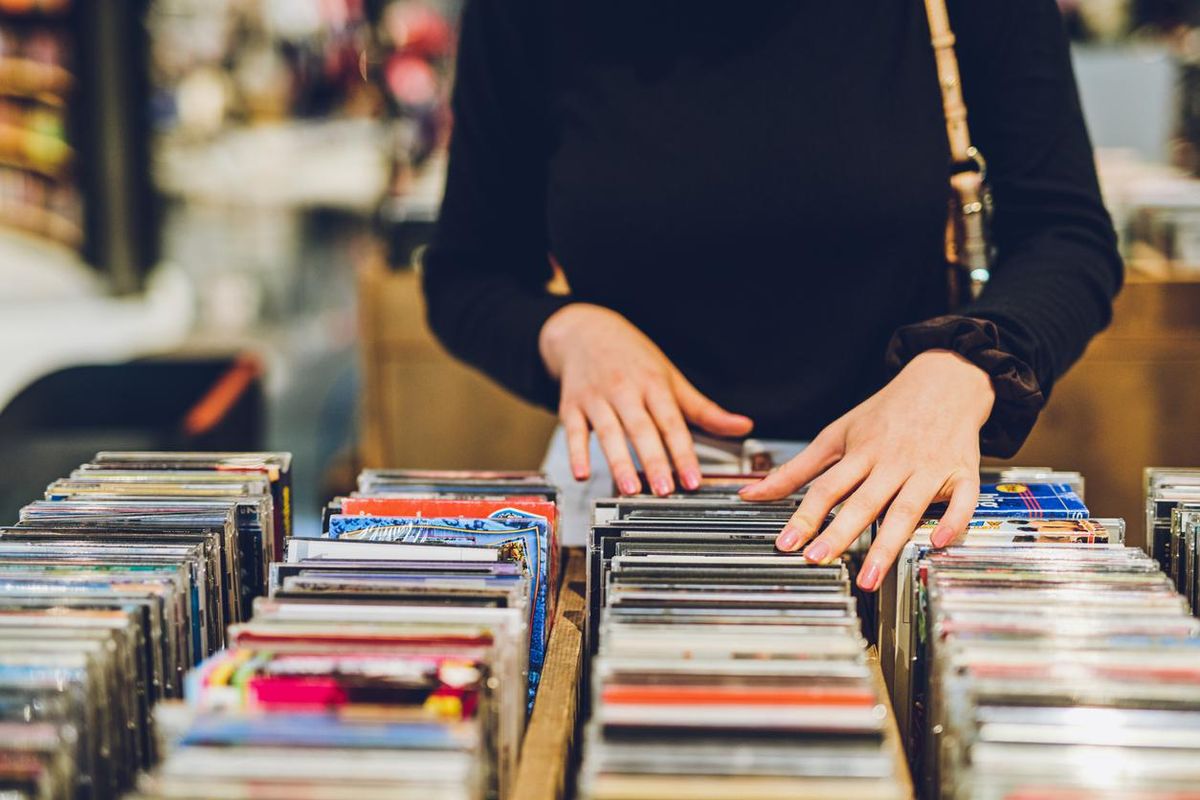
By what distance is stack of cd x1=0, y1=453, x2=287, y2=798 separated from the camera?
0.69 meters

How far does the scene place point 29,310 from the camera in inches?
207

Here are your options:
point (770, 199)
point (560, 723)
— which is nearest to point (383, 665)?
point (560, 723)

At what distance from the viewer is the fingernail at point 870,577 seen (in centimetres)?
87

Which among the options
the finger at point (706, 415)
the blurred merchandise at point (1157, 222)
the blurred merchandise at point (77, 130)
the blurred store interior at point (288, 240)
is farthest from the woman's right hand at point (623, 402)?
the blurred merchandise at point (77, 130)

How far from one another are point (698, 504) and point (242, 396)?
8.13 ft

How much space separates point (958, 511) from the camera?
0.92 metres

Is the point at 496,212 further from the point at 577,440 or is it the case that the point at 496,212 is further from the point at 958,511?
the point at 958,511

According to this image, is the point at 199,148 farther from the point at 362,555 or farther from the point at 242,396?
the point at 362,555

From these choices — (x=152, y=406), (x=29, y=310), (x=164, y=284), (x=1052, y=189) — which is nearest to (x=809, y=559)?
(x=1052, y=189)

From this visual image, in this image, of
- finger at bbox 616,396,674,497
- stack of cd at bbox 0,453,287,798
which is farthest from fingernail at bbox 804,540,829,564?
stack of cd at bbox 0,453,287,798

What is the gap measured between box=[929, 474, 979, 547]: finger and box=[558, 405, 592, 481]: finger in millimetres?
350

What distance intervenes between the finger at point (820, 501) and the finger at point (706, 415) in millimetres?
237

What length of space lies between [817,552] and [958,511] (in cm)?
13

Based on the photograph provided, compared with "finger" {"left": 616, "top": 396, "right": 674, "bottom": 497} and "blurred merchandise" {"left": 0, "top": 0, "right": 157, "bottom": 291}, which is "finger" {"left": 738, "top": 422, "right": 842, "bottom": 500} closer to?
"finger" {"left": 616, "top": 396, "right": 674, "bottom": 497}
